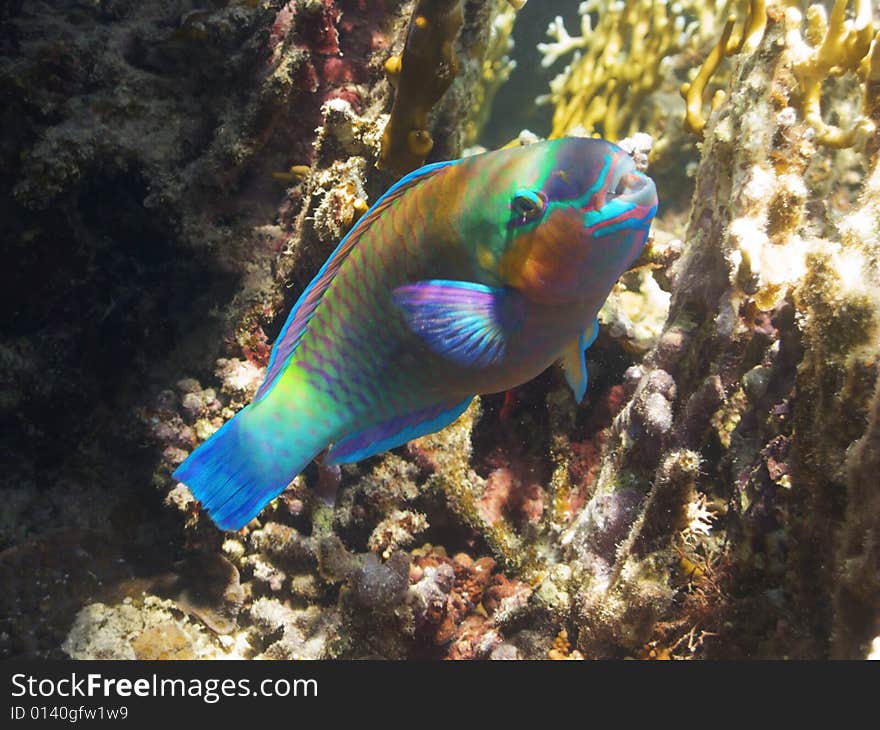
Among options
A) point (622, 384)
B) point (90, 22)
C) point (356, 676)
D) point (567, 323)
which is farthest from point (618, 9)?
point (356, 676)

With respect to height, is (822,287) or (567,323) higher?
(822,287)

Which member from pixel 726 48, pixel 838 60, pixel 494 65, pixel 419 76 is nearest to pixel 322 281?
pixel 419 76

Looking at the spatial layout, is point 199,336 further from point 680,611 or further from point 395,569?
point 680,611

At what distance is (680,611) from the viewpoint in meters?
2.50

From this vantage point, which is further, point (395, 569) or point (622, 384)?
point (622, 384)

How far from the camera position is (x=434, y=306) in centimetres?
159

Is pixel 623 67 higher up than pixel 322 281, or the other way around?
pixel 623 67

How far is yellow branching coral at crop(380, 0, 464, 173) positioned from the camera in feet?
9.40

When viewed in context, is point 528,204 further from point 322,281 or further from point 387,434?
point 387,434

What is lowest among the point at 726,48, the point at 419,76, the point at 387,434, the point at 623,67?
the point at 387,434

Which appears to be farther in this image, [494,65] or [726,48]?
[494,65]

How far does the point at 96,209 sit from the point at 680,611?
404cm

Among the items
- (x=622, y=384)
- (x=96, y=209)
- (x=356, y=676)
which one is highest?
(x=96, y=209)

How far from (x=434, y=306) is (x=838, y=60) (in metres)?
3.07
